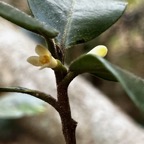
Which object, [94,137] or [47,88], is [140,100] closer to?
[94,137]

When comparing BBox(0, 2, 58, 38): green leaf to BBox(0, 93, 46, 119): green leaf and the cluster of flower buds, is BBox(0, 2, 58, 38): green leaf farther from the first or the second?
BBox(0, 93, 46, 119): green leaf

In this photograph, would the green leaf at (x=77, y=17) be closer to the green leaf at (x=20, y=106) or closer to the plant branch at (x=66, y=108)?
the plant branch at (x=66, y=108)

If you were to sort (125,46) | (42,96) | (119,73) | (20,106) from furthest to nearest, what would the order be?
(125,46), (20,106), (42,96), (119,73)

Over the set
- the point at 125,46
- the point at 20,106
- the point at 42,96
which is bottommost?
the point at 125,46

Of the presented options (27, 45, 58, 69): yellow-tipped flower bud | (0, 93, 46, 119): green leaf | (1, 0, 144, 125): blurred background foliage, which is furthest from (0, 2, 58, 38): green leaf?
(1, 0, 144, 125): blurred background foliage

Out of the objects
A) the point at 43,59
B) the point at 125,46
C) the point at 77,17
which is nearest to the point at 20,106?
the point at 77,17

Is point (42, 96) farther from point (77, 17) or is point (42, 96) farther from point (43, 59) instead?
point (77, 17)

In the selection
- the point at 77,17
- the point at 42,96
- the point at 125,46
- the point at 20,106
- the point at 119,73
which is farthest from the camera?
the point at 125,46
